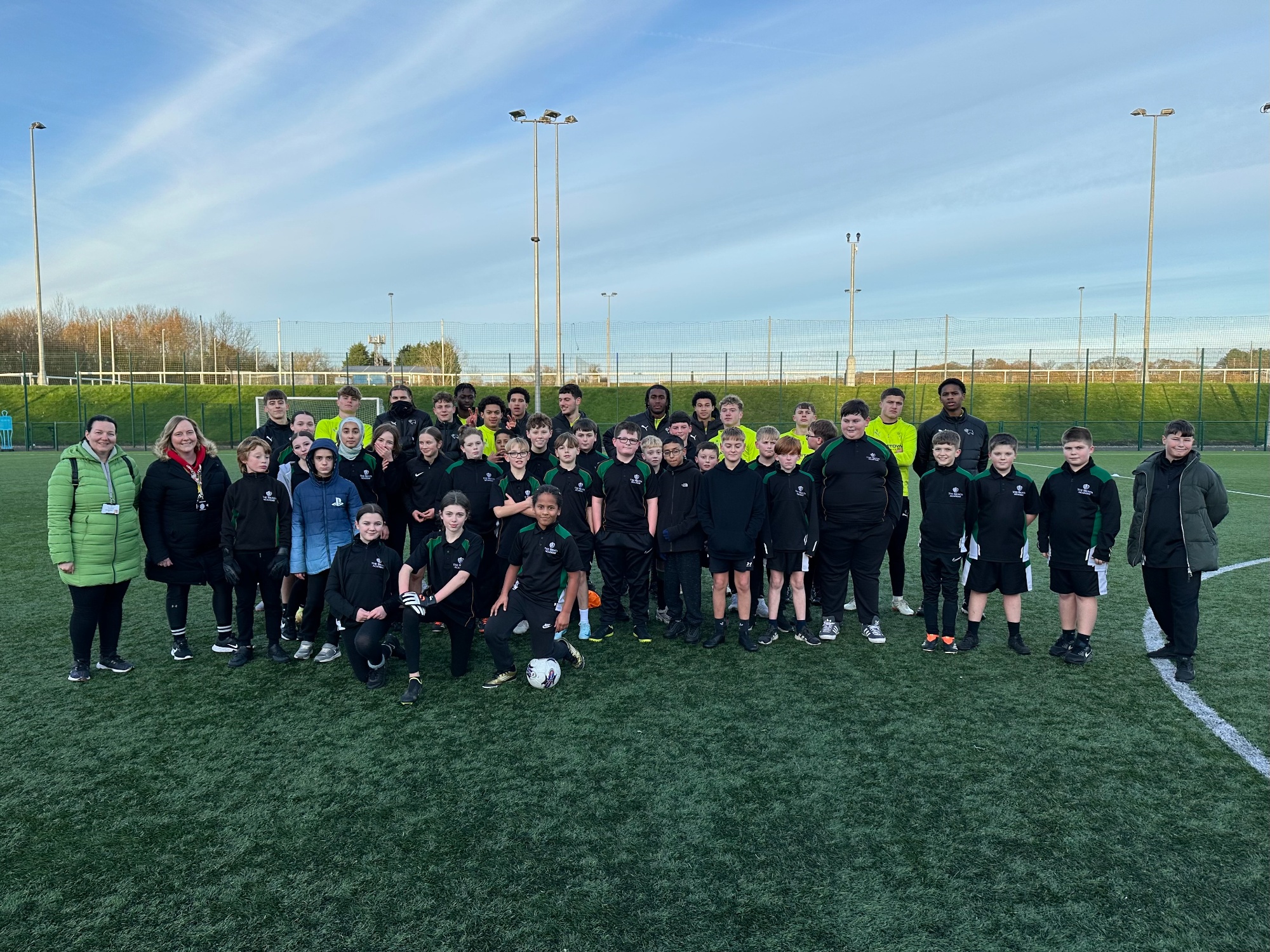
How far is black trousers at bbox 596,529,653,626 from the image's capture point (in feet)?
18.7

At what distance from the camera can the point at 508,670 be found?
15.6ft

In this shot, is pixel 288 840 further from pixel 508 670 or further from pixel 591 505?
pixel 591 505

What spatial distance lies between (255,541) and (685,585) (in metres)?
2.96

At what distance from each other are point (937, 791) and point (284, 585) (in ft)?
14.8

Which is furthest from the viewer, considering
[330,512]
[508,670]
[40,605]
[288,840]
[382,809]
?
[40,605]

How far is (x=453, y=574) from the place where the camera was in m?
4.91

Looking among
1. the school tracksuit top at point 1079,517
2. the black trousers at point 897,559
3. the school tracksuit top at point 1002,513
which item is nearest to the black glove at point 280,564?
the black trousers at point 897,559

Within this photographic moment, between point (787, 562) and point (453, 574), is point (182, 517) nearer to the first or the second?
point (453, 574)

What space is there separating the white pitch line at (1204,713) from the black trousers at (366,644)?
4421 millimetres

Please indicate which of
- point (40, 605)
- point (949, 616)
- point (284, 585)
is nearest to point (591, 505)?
point (284, 585)

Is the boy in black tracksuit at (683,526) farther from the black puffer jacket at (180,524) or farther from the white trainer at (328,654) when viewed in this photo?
the black puffer jacket at (180,524)

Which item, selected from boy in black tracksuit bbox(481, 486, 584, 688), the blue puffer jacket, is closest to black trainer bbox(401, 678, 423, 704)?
boy in black tracksuit bbox(481, 486, 584, 688)

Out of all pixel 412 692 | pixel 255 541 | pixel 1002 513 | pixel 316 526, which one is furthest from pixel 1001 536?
pixel 255 541

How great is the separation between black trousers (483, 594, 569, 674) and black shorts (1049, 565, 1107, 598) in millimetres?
3362
